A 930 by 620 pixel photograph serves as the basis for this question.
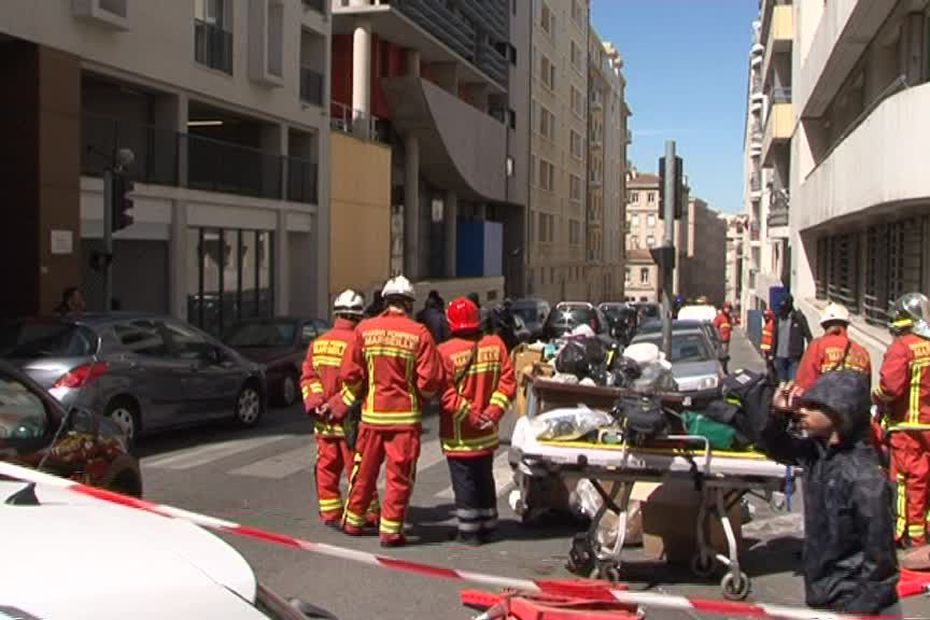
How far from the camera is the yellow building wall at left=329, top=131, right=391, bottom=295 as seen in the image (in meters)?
30.5

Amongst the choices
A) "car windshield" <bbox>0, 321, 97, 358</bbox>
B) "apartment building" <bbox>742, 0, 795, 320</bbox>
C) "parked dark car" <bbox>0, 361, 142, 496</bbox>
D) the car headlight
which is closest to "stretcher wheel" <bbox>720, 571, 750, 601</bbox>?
"parked dark car" <bbox>0, 361, 142, 496</bbox>

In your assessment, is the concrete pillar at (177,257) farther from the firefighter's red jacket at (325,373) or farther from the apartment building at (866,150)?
the firefighter's red jacket at (325,373)

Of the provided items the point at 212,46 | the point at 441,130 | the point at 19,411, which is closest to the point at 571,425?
the point at 19,411

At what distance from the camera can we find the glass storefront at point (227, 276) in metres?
23.2

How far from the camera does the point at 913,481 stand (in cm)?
782

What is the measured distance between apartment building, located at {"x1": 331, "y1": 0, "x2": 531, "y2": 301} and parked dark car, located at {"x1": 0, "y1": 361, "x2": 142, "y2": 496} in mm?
24253

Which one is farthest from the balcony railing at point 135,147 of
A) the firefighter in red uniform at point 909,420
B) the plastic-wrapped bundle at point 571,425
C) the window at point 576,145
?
the window at point 576,145

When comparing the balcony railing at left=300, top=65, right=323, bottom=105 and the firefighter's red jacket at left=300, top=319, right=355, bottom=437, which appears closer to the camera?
the firefighter's red jacket at left=300, top=319, right=355, bottom=437

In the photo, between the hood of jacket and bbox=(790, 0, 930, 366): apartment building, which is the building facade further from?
the hood of jacket

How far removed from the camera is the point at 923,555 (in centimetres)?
714

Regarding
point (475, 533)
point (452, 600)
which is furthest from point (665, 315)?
point (452, 600)

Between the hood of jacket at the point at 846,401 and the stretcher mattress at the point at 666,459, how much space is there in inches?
93.2

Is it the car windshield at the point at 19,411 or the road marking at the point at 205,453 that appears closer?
the car windshield at the point at 19,411

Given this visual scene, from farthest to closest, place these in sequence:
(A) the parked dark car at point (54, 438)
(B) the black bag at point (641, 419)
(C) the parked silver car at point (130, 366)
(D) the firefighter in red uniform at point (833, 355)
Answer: (C) the parked silver car at point (130, 366)
(D) the firefighter in red uniform at point (833, 355)
(B) the black bag at point (641, 419)
(A) the parked dark car at point (54, 438)
